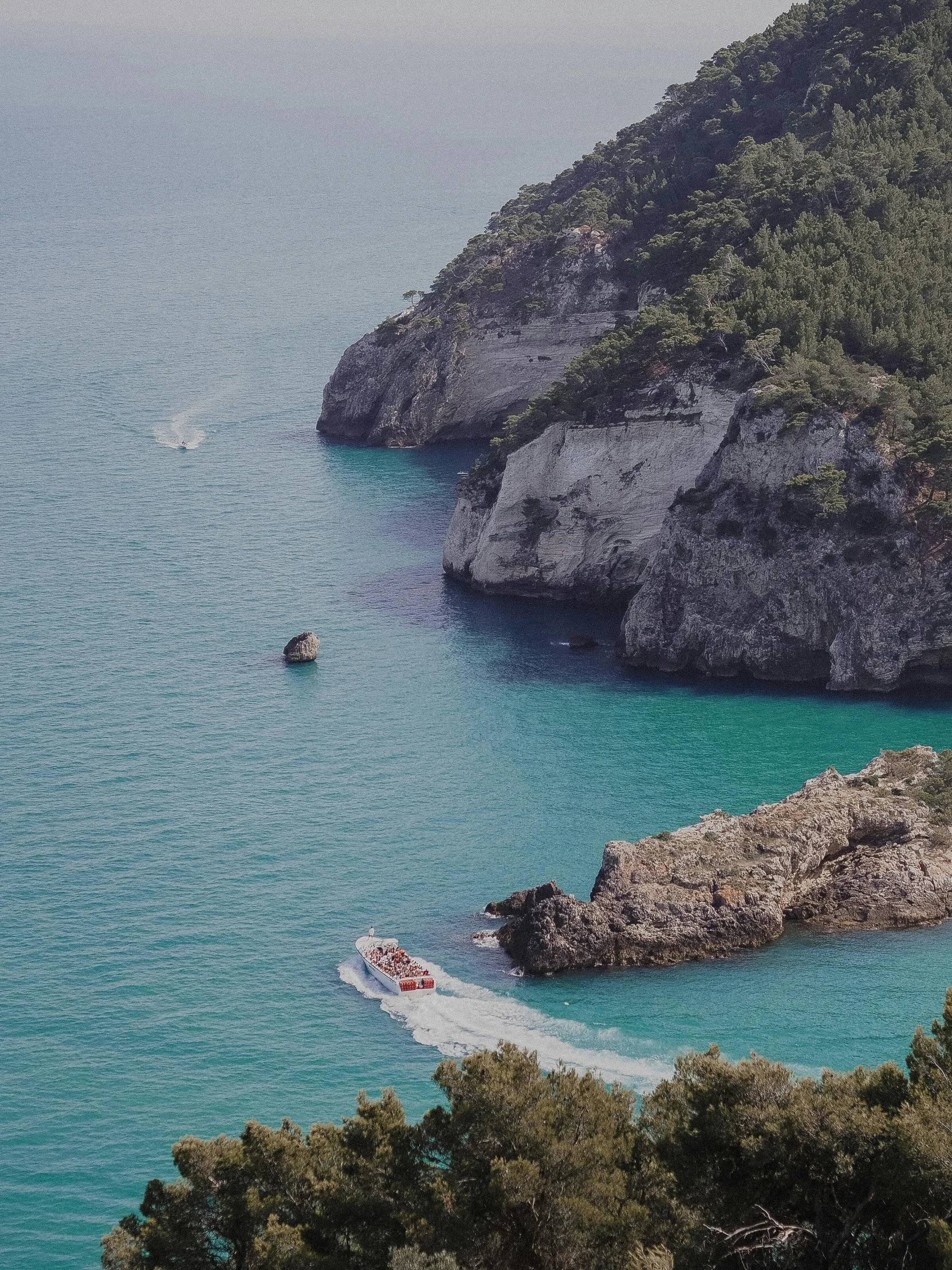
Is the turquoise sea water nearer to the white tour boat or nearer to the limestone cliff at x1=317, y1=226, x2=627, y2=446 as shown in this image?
the white tour boat

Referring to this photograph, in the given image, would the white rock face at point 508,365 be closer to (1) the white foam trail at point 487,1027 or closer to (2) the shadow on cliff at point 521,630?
(2) the shadow on cliff at point 521,630

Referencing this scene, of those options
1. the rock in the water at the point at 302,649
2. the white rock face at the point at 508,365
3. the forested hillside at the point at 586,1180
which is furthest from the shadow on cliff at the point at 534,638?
the forested hillside at the point at 586,1180

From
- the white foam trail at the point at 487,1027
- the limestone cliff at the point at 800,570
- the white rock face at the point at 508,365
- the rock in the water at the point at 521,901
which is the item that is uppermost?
the white rock face at the point at 508,365

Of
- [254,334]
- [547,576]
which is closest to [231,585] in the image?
[547,576]

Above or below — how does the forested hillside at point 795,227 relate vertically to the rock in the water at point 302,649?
above

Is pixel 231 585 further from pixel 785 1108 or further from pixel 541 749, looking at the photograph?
pixel 785 1108

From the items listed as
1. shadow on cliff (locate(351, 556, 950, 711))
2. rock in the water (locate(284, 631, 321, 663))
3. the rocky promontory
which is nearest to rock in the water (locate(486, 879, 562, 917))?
the rocky promontory
